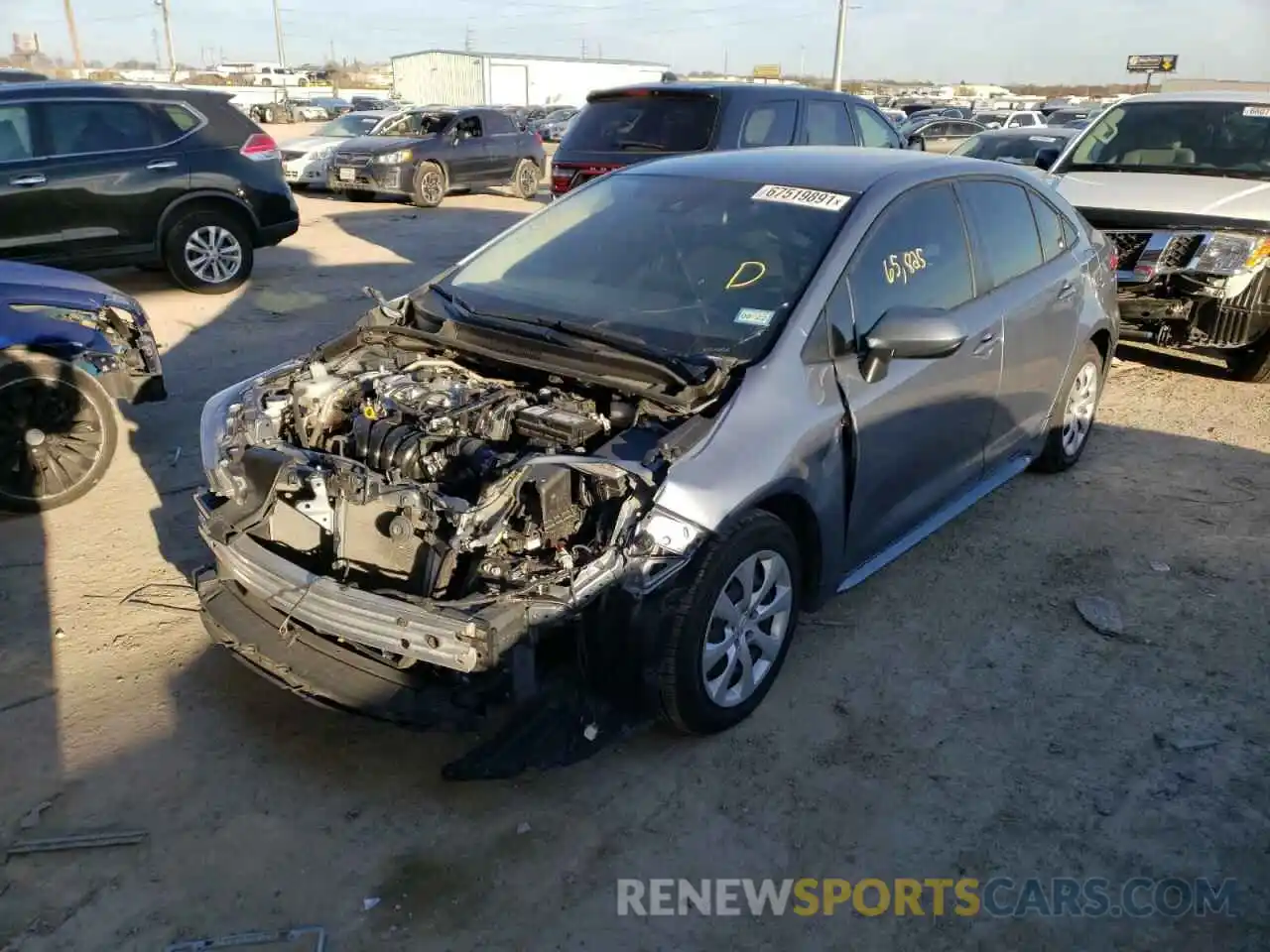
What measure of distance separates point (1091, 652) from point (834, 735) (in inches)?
49.6

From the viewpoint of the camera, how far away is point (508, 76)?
147 ft

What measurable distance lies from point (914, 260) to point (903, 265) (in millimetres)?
95

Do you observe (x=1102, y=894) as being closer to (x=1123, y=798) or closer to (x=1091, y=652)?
(x=1123, y=798)

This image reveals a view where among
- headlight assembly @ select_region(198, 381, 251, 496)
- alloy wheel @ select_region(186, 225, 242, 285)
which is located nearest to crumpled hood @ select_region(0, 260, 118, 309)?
headlight assembly @ select_region(198, 381, 251, 496)

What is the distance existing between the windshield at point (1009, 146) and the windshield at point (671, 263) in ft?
28.2

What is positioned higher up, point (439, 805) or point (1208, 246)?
point (1208, 246)

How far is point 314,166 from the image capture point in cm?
1697

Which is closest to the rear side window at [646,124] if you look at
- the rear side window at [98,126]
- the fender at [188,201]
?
the fender at [188,201]

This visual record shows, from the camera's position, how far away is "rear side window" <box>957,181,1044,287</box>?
4242 mm

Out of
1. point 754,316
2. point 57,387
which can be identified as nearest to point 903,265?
Answer: point 754,316

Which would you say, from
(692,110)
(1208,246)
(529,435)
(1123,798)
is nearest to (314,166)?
(692,110)

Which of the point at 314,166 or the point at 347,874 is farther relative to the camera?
the point at 314,166

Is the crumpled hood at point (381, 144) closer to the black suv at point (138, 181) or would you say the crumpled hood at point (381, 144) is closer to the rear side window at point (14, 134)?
the black suv at point (138, 181)

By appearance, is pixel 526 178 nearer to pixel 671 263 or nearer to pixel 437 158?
pixel 437 158
